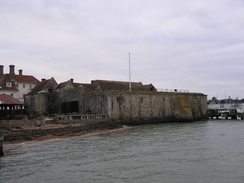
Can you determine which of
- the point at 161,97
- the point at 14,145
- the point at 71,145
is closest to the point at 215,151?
the point at 71,145

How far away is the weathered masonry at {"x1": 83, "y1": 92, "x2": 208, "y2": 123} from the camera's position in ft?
131

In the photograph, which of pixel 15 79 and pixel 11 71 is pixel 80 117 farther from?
pixel 15 79

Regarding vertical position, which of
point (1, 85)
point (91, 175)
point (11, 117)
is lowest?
point (91, 175)

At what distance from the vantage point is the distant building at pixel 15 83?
4766cm

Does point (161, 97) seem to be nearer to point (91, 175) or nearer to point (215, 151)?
point (215, 151)

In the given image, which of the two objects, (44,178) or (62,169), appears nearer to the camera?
(44,178)

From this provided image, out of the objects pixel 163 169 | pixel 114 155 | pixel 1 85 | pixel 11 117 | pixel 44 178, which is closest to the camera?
pixel 44 178

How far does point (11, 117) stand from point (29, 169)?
884 inches

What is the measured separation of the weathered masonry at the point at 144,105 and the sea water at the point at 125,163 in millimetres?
19793

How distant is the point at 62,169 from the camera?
1330 cm

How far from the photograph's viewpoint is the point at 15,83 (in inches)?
1984

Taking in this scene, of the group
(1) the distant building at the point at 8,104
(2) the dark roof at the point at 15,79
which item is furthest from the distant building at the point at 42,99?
(1) the distant building at the point at 8,104

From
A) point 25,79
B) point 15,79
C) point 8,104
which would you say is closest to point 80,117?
point 8,104

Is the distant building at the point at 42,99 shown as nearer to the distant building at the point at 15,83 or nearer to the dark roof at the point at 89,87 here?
Answer: the distant building at the point at 15,83
